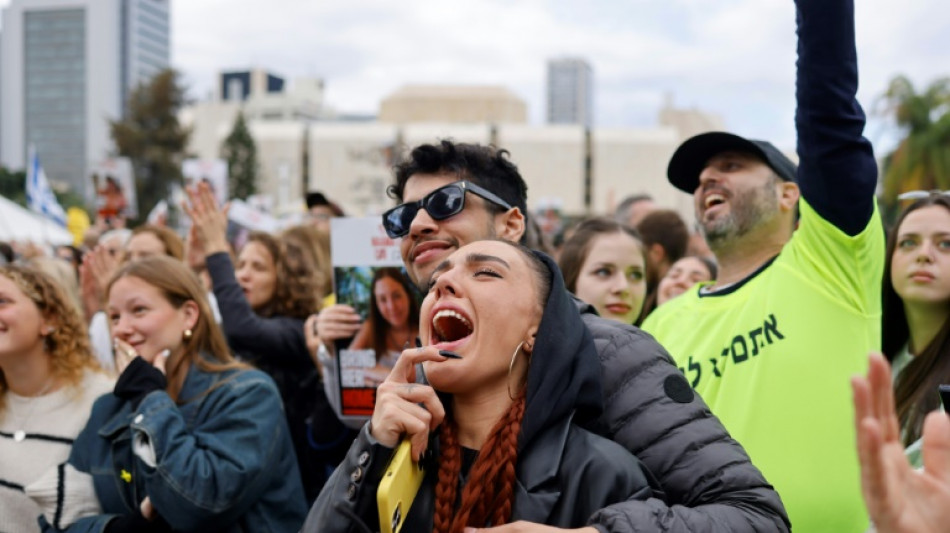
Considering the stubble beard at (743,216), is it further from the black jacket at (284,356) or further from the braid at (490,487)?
the black jacket at (284,356)

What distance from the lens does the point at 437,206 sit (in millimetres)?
2543

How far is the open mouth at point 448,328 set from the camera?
1.90 m

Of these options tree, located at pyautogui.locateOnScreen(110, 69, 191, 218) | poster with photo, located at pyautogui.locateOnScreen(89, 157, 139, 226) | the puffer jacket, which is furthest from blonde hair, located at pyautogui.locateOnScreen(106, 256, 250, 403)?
tree, located at pyautogui.locateOnScreen(110, 69, 191, 218)

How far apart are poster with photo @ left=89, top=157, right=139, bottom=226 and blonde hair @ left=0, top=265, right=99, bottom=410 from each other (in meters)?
8.50

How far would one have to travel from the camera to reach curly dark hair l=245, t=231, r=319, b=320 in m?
4.75

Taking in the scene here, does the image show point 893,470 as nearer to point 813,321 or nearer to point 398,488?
point 398,488

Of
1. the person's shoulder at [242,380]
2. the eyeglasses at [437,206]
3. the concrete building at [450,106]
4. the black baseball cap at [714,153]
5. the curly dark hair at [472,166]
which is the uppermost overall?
the concrete building at [450,106]

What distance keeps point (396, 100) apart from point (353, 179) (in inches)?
1024

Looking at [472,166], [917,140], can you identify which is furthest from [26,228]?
[917,140]

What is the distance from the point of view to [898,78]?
94.2 feet

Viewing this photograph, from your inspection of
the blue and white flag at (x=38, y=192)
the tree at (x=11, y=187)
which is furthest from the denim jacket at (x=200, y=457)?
the tree at (x=11, y=187)

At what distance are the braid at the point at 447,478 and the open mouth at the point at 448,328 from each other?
18 cm

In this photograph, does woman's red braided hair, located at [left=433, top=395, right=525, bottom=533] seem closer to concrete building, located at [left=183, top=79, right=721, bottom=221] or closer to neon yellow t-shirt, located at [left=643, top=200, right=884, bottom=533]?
neon yellow t-shirt, located at [left=643, top=200, right=884, bottom=533]

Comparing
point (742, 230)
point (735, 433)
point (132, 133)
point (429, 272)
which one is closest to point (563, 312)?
point (429, 272)
